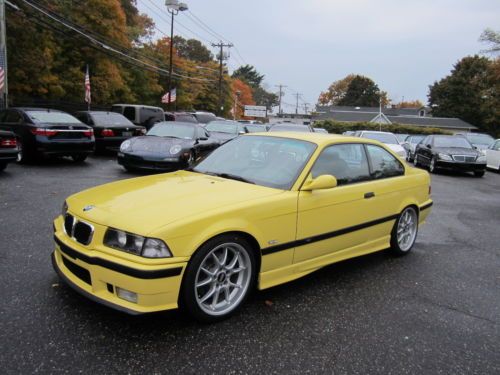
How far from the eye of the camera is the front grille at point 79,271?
303 centimetres

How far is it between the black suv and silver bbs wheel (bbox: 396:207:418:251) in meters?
8.59

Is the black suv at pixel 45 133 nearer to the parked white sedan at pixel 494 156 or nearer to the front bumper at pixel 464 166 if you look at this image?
the front bumper at pixel 464 166

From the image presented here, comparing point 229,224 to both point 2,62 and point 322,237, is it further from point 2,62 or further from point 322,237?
point 2,62

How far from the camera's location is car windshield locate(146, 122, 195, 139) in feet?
36.2

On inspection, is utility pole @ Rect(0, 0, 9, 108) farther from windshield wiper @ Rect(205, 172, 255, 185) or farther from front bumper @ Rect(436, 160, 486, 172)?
front bumper @ Rect(436, 160, 486, 172)

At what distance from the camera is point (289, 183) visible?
146 inches

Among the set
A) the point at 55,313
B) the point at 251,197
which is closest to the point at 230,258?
the point at 251,197

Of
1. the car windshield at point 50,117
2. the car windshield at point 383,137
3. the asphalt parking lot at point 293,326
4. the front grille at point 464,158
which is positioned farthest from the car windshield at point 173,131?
the front grille at point 464,158

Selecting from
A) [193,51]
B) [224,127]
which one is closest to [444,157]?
[224,127]

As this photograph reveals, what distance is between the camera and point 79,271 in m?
3.11

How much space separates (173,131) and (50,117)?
3.11 metres

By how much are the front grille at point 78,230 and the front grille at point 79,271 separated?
0.19 metres

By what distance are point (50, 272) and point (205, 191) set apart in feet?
5.61

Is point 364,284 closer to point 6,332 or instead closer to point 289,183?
point 289,183
